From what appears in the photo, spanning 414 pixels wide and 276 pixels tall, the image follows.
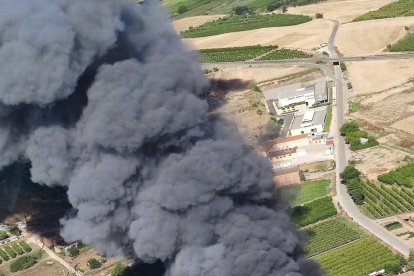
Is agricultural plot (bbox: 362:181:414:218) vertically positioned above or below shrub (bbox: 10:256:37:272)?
below

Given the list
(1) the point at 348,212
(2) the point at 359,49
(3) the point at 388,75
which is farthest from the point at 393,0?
(1) the point at 348,212

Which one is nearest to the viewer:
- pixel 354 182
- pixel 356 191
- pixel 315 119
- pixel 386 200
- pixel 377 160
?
pixel 386 200

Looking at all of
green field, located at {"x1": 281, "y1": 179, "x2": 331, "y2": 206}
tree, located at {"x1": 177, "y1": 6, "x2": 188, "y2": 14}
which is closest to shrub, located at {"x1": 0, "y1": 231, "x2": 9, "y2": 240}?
green field, located at {"x1": 281, "y1": 179, "x2": 331, "y2": 206}

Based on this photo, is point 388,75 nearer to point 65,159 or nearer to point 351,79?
point 351,79

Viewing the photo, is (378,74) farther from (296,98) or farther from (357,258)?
(357,258)

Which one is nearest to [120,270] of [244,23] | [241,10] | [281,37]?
[281,37]

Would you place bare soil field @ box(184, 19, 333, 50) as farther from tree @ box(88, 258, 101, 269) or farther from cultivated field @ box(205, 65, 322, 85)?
tree @ box(88, 258, 101, 269)
